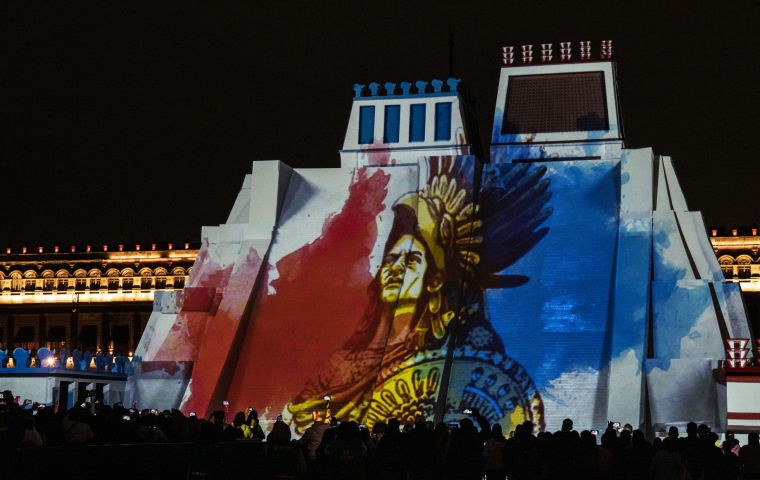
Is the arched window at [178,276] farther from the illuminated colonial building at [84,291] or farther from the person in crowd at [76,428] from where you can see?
the person in crowd at [76,428]

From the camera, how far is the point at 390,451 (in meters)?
17.4

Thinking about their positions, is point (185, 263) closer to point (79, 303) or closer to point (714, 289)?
point (79, 303)

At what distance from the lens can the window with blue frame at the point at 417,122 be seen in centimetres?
4684

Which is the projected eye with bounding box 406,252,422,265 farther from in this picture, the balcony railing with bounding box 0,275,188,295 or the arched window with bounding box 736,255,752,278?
the balcony railing with bounding box 0,275,188,295

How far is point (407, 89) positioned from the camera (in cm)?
4803

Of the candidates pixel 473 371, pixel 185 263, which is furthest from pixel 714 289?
pixel 185 263

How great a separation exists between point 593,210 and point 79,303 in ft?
186

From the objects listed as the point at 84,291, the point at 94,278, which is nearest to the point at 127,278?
the point at 94,278

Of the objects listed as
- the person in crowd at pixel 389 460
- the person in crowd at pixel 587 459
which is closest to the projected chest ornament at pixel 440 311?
the person in crowd at pixel 587 459

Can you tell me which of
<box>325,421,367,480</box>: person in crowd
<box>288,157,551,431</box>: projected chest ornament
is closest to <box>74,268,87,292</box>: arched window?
<box>288,157,551,431</box>: projected chest ornament

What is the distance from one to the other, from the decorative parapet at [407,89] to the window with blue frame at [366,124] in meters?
0.56

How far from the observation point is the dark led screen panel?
45.3 meters

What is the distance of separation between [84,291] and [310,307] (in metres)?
52.2

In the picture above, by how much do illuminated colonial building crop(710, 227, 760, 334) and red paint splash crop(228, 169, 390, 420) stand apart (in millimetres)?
42650
